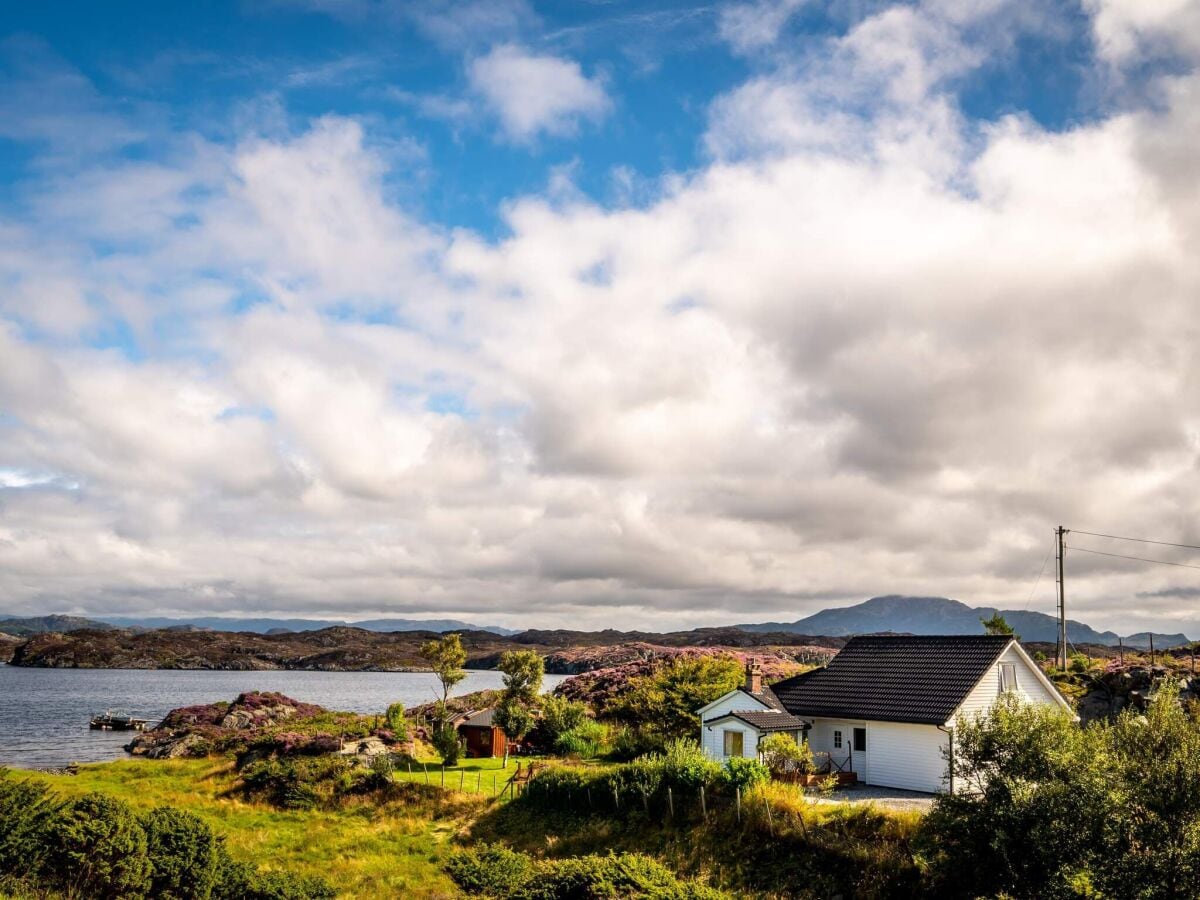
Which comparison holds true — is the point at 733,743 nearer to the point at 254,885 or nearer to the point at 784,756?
Answer: the point at 784,756

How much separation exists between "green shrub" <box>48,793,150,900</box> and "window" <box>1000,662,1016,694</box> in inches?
1206

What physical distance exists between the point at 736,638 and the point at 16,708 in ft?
414

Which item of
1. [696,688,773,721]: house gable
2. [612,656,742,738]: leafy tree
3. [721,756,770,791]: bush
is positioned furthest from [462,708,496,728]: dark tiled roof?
[721,756,770,791]: bush

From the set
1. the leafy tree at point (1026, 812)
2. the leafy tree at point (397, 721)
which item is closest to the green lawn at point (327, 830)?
the leafy tree at point (397, 721)

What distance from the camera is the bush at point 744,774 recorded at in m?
28.4

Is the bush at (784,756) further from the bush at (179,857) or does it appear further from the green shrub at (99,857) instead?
the green shrub at (99,857)

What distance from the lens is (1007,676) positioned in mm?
34500

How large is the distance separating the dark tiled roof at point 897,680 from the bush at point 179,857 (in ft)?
80.7

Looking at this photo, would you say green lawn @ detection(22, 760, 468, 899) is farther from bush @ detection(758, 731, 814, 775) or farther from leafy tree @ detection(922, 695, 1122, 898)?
leafy tree @ detection(922, 695, 1122, 898)

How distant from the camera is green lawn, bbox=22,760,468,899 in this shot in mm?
25625

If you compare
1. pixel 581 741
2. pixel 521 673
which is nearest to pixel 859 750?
pixel 581 741

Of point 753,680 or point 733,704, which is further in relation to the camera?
point 753,680

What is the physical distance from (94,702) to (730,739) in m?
84.1

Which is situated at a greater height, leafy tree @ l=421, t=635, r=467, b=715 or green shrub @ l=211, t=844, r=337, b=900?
leafy tree @ l=421, t=635, r=467, b=715
